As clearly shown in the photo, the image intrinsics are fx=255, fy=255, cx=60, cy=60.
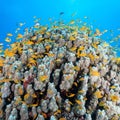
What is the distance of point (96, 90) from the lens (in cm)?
455

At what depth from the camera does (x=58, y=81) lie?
4.43m

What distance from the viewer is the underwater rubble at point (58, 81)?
4.09 m

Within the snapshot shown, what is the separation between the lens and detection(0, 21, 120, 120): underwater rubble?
4090 millimetres

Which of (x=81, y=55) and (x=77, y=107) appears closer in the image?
(x=77, y=107)

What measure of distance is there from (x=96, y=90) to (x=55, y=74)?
2.63 feet

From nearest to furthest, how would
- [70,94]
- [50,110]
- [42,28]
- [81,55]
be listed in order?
[50,110] < [70,94] < [81,55] < [42,28]

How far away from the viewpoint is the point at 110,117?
444 centimetres

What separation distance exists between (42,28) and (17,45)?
74cm

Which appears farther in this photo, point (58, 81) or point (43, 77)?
point (58, 81)

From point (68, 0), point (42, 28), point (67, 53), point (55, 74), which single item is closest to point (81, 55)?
point (67, 53)

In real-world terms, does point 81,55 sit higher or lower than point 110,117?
higher

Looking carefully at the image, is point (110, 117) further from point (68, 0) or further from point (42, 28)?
point (68, 0)

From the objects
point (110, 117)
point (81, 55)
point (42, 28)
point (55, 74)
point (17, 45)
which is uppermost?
point (42, 28)

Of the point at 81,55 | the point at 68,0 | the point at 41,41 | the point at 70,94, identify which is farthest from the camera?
the point at 68,0
